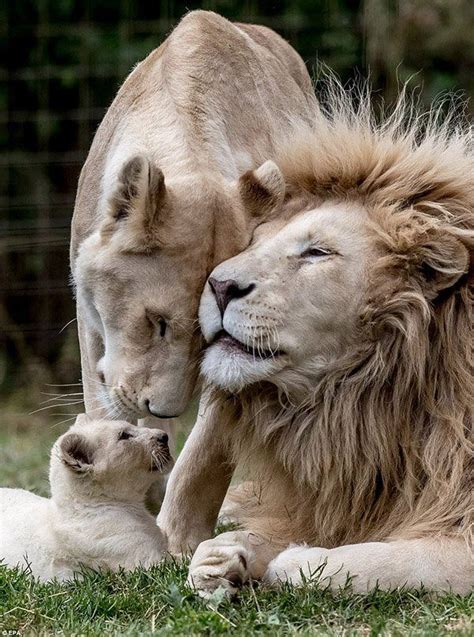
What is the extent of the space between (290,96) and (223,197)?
1224 mm

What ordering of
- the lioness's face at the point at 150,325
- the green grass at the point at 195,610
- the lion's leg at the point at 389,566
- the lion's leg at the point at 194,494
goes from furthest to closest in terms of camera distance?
the lion's leg at the point at 194,494, the lioness's face at the point at 150,325, the lion's leg at the point at 389,566, the green grass at the point at 195,610

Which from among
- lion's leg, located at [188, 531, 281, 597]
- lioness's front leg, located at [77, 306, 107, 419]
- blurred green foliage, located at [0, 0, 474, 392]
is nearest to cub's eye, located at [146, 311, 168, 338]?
lioness's front leg, located at [77, 306, 107, 419]

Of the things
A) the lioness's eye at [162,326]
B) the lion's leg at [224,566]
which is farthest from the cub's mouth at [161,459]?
the lion's leg at [224,566]

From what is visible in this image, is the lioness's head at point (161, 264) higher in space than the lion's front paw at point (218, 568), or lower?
higher

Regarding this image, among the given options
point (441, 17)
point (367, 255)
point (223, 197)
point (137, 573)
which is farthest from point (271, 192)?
point (441, 17)

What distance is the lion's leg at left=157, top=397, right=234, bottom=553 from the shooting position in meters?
4.00

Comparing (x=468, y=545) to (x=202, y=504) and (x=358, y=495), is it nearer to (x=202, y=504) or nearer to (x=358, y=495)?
(x=358, y=495)

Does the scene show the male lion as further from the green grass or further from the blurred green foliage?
the blurred green foliage

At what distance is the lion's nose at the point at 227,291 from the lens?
3.56m

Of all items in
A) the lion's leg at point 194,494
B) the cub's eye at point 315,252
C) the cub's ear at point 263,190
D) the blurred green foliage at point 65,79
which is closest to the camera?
the cub's eye at point 315,252

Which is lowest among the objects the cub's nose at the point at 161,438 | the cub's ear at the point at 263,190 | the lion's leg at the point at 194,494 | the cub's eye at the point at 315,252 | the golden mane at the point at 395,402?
the lion's leg at the point at 194,494

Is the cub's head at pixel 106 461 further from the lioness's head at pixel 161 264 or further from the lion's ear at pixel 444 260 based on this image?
the lion's ear at pixel 444 260

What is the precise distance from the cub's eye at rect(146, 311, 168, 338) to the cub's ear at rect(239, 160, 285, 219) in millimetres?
396

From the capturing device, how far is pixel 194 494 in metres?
4.02
